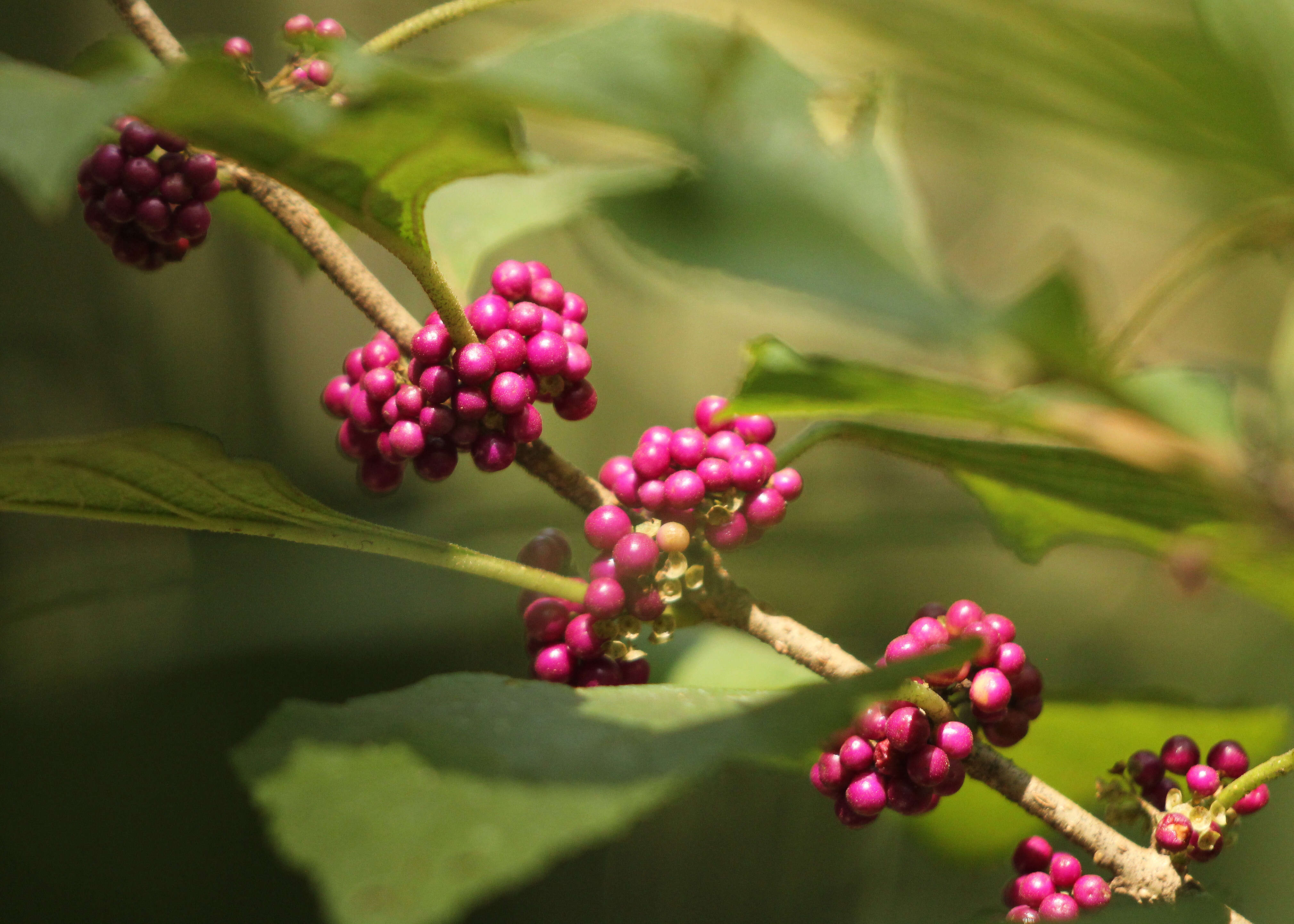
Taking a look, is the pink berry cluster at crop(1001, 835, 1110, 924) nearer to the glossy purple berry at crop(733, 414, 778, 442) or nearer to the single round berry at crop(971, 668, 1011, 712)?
the single round berry at crop(971, 668, 1011, 712)

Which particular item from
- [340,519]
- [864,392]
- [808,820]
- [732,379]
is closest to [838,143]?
[864,392]

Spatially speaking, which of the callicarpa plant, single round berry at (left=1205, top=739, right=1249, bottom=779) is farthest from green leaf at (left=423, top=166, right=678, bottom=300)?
single round berry at (left=1205, top=739, right=1249, bottom=779)

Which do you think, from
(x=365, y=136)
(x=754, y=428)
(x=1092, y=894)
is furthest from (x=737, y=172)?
(x=1092, y=894)

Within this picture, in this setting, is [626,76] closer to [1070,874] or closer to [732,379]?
[1070,874]

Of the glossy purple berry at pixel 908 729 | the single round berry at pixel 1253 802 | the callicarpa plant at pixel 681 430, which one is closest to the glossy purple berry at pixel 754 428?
A: the callicarpa plant at pixel 681 430

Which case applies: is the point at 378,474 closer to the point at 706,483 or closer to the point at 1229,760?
the point at 706,483

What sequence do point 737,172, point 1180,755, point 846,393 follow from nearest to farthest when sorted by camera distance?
1. point 737,172
2. point 846,393
3. point 1180,755

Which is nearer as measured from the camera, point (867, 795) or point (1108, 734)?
point (867, 795)
